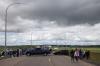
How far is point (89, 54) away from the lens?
4406 centimetres

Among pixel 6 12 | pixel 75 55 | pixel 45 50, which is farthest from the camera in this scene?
pixel 45 50

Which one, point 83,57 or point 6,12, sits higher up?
point 6,12

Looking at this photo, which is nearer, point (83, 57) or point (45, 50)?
point (83, 57)

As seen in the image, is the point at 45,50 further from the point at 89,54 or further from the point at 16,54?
the point at 89,54

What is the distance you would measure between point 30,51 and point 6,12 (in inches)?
807

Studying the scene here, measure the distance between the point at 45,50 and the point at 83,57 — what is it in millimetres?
15288

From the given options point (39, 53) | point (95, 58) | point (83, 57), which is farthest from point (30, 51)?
point (95, 58)

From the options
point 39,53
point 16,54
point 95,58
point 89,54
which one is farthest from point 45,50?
point 95,58

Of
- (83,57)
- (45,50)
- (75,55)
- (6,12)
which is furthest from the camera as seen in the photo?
(45,50)

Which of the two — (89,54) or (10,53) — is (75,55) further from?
(10,53)

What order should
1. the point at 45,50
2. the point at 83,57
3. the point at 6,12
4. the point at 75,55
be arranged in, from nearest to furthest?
1. the point at 75,55
2. the point at 6,12
3. the point at 83,57
4. the point at 45,50

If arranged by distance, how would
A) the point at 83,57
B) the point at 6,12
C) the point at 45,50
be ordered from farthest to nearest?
the point at 45,50, the point at 83,57, the point at 6,12

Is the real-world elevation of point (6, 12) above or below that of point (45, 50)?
above

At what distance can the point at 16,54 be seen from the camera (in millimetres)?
62312
